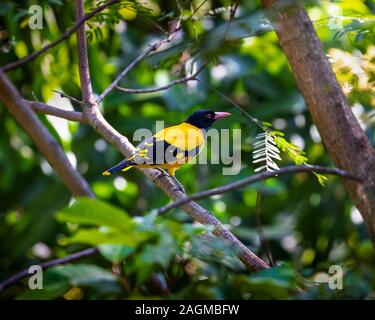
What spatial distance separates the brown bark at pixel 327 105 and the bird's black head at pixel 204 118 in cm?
204

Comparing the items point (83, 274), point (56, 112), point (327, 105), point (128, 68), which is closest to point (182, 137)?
point (128, 68)

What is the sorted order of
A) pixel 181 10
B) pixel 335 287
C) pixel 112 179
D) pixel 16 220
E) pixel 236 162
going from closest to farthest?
1. pixel 335 287
2. pixel 181 10
3. pixel 236 162
4. pixel 112 179
5. pixel 16 220

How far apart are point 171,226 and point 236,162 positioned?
3832 millimetres

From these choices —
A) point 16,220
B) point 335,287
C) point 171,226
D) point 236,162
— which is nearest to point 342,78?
point 335,287

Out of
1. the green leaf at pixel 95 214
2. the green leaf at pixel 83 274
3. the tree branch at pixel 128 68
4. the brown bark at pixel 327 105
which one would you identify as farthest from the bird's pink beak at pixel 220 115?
the green leaf at pixel 95 214

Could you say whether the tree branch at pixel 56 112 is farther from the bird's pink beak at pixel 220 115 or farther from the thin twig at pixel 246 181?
the bird's pink beak at pixel 220 115

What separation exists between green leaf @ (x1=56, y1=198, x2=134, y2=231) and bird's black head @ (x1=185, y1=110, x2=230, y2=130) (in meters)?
3.23

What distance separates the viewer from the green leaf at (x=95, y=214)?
5.32 ft

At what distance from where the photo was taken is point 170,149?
4109 mm

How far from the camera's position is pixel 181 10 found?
3455mm

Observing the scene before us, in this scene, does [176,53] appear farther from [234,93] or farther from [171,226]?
[234,93]

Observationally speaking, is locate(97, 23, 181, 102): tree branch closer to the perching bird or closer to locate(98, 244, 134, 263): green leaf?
the perching bird

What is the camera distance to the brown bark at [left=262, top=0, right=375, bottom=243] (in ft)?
7.22
